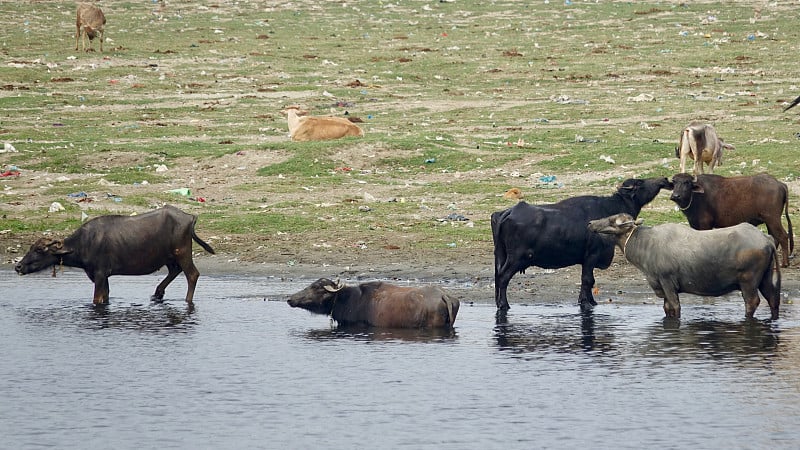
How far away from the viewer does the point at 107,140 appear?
2798 cm

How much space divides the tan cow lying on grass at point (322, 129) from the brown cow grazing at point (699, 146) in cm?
745

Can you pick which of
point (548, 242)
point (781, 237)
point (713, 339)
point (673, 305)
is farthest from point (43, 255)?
point (781, 237)

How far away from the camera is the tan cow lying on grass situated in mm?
27312

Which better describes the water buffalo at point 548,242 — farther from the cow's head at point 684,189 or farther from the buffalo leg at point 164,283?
the buffalo leg at point 164,283

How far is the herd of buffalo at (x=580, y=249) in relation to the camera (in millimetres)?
14599

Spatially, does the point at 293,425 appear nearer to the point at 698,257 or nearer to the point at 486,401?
the point at 486,401

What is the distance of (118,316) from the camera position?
51.8ft

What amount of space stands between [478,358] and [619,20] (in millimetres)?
33423

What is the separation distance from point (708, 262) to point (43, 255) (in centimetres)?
828

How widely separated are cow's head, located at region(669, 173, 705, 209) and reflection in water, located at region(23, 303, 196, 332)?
21.0 feet

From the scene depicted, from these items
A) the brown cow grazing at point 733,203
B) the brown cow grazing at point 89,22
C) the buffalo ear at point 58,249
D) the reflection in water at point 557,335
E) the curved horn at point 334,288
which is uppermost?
the brown cow grazing at point 89,22

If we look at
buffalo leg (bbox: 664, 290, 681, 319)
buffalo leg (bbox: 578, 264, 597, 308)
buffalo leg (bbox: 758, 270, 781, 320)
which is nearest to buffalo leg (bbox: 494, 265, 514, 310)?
buffalo leg (bbox: 578, 264, 597, 308)

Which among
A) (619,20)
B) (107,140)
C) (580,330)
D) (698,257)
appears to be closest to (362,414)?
(580,330)

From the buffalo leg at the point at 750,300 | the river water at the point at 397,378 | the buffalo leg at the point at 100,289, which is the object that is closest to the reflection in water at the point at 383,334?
the river water at the point at 397,378
